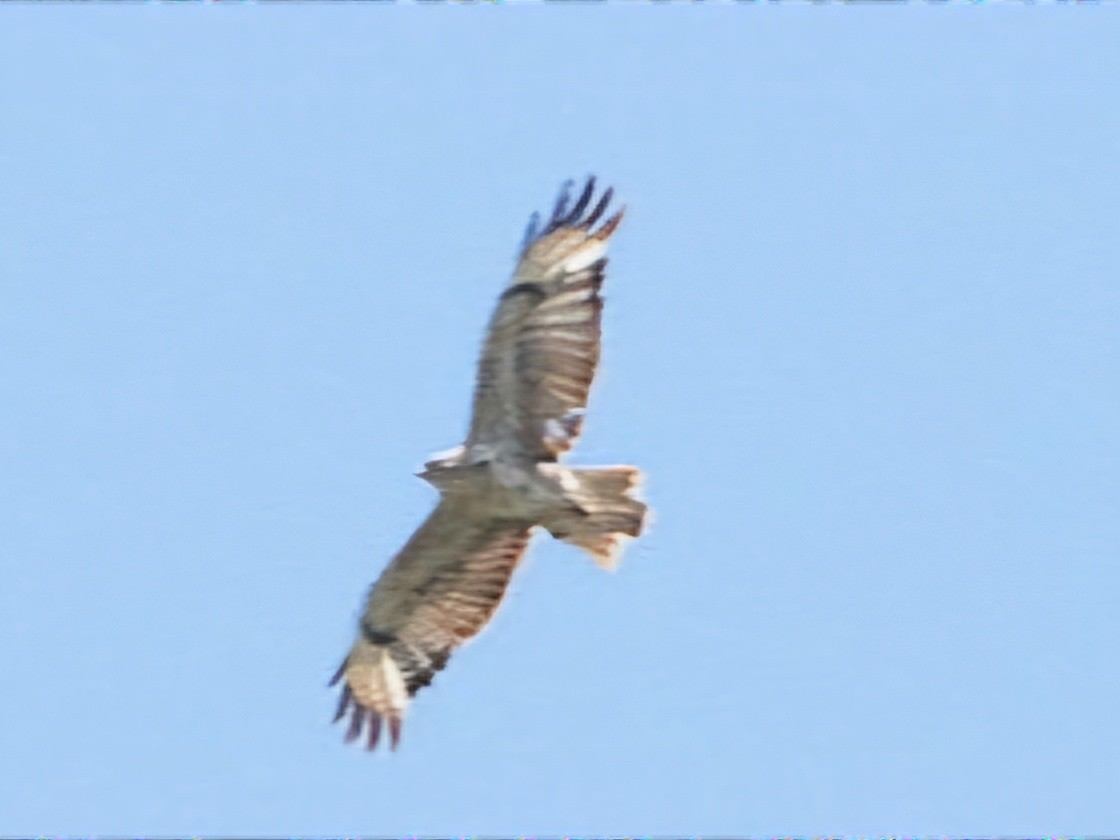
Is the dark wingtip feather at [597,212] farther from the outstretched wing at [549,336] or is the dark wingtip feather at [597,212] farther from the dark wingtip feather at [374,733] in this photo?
the dark wingtip feather at [374,733]

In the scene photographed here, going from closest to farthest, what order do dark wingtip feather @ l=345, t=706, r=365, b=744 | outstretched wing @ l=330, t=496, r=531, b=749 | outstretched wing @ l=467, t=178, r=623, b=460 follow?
outstretched wing @ l=467, t=178, r=623, b=460, outstretched wing @ l=330, t=496, r=531, b=749, dark wingtip feather @ l=345, t=706, r=365, b=744

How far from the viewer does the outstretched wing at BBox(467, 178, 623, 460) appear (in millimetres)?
12438

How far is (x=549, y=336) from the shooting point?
40.9 feet

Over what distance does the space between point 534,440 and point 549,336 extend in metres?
0.58

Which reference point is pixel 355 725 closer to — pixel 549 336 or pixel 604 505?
pixel 604 505

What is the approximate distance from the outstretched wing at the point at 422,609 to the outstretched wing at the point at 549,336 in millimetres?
812

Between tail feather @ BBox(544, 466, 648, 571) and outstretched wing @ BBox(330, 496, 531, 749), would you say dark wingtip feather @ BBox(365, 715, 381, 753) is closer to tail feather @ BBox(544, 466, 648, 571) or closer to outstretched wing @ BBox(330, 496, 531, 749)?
outstretched wing @ BBox(330, 496, 531, 749)

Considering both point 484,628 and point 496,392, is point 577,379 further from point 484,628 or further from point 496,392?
point 484,628

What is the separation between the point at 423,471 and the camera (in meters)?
13.0

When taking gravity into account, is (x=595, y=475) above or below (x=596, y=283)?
below

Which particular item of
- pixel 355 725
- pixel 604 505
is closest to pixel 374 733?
pixel 355 725

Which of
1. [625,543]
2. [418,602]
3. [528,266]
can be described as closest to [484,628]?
[418,602]

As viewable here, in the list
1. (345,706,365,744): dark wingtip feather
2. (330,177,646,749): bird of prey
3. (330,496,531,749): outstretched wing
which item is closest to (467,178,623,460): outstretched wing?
(330,177,646,749): bird of prey

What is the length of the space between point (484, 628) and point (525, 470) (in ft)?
4.43
